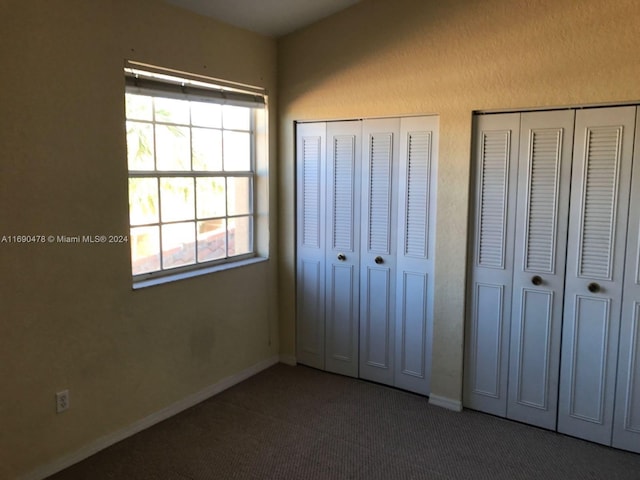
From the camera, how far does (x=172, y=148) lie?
323cm

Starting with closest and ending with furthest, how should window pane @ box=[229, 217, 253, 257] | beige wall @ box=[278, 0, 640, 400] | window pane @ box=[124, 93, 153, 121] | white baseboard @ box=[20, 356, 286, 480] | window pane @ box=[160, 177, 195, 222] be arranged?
white baseboard @ box=[20, 356, 286, 480]
beige wall @ box=[278, 0, 640, 400]
window pane @ box=[124, 93, 153, 121]
window pane @ box=[160, 177, 195, 222]
window pane @ box=[229, 217, 253, 257]

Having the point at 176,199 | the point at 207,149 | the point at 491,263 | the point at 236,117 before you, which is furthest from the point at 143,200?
the point at 491,263

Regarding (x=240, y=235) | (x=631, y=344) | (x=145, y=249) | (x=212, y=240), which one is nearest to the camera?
(x=631, y=344)

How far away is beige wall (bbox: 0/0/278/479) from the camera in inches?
94.1

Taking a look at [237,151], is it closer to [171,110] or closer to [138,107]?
[171,110]

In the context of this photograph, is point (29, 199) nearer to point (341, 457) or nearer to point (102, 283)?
point (102, 283)

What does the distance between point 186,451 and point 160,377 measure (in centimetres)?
52

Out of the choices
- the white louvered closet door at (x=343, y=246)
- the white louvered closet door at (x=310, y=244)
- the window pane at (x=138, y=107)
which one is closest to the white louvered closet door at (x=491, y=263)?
the white louvered closet door at (x=343, y=246)

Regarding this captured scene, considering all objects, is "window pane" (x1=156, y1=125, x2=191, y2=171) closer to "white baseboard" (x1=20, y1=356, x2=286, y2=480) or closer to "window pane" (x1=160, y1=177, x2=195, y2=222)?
"window pane" (x1=160, y1=177, x2=195, y2=222)

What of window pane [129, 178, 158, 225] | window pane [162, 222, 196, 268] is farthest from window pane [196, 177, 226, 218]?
window pane [129, 178, 158, 225]

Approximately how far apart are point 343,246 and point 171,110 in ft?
4.96

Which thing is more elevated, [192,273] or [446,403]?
[192,273]

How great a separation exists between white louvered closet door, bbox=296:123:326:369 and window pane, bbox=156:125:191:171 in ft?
2.96

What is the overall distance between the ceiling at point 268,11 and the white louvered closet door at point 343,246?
749mm
